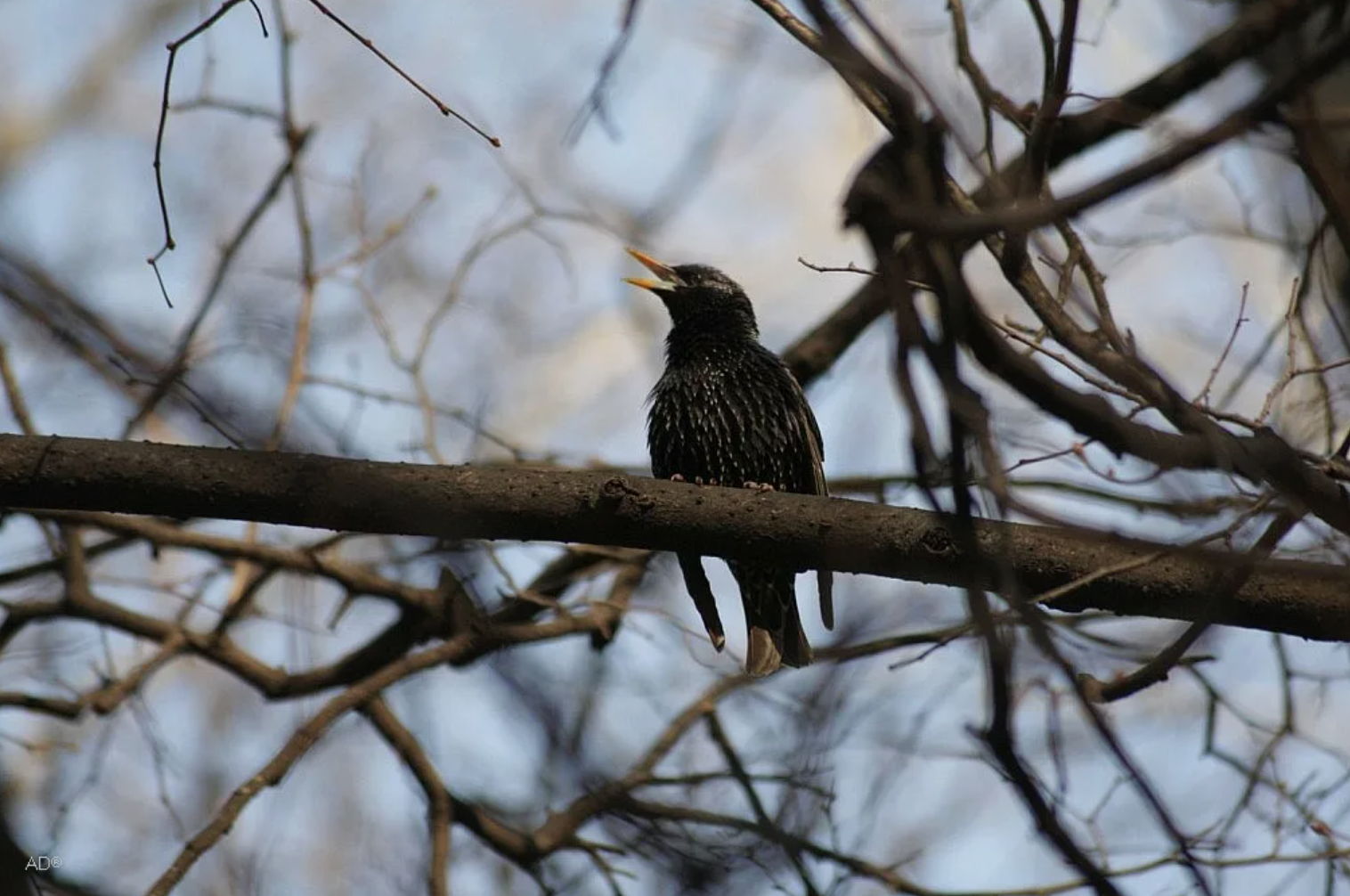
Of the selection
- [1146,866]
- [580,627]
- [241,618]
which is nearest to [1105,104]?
[1146,866]

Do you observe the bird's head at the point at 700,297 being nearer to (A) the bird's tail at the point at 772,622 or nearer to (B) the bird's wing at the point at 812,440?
(B) the bird's wing at the point at 812,440

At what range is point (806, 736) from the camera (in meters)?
4.32

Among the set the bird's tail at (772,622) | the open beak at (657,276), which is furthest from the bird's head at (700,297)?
the bird's tail at (772,622)

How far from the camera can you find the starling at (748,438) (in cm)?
608

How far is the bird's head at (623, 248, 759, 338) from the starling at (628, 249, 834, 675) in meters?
0.19

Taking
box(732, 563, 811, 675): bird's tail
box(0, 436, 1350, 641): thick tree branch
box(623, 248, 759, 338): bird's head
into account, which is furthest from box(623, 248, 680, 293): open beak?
box(0, 436, 1350, 641): thick tree branch

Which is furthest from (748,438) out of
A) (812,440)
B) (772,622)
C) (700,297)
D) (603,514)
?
(603,514)

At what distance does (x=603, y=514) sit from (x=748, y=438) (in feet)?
7.44

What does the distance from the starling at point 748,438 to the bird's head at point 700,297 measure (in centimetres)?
19

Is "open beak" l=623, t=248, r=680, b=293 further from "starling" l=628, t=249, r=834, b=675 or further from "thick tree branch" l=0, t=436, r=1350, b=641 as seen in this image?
"thick tree branch" l=0, t=436, r=1350, b=641

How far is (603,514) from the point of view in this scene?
13.4 feet

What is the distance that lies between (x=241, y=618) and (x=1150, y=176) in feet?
15.3

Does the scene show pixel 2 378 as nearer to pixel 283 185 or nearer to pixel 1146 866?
pixel 283 185

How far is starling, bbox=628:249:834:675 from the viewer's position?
608 cm
